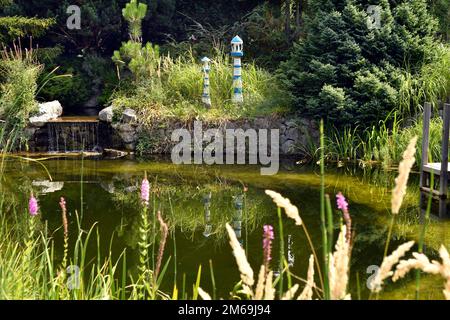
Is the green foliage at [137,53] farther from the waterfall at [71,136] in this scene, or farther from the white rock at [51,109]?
the white rock at [51,109]

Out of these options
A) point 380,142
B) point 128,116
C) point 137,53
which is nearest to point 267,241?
point 380,142

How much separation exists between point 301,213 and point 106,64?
27.2ft

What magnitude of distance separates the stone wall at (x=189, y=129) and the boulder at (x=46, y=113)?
3.56 feet

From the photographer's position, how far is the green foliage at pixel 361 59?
9.43m

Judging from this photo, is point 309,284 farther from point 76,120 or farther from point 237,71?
point 76,120

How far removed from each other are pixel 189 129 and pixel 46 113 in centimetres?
263

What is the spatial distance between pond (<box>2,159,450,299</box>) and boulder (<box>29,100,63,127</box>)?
113cm

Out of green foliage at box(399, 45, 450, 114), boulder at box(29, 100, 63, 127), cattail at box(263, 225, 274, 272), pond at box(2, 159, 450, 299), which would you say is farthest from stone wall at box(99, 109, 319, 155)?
cattail at box(263, 225, 274, 272)

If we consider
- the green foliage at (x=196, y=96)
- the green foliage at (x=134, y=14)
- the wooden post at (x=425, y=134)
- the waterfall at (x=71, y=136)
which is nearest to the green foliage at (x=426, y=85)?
the green foliage at (x=196, y=96)

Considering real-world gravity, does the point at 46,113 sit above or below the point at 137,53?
below

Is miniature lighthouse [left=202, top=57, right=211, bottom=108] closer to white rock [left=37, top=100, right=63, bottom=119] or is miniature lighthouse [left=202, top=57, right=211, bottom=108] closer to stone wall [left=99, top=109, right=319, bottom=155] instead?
stone wall [left=99, top=109, right=319, bottom=155]

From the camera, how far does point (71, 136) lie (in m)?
11.3

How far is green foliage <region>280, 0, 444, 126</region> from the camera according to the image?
9.43 m

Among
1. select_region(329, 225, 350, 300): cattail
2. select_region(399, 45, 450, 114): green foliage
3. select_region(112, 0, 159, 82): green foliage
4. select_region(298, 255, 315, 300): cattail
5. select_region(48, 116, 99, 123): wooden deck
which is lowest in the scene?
select_region(298, 255, 315, 300): cattail
